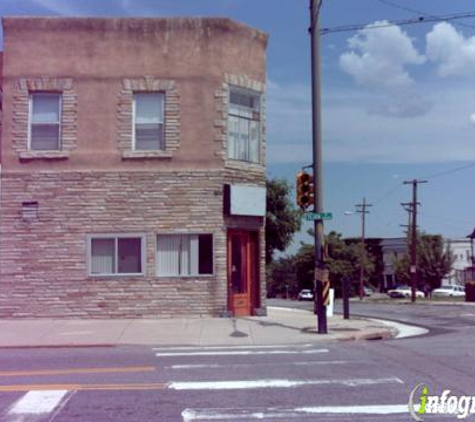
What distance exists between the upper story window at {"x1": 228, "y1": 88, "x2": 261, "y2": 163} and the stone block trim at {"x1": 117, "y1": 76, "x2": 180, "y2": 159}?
5.01 ft

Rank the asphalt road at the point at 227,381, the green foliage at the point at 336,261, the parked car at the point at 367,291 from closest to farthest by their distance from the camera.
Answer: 1. the asphalt road at the point at 227,381
2. the green foliage at the point at 336,261
3. the parked car at the point at 367,291

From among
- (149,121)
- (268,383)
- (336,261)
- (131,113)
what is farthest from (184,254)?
(336,261)

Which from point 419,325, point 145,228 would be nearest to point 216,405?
Answer: point 145,228

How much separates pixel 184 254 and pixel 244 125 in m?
4.04

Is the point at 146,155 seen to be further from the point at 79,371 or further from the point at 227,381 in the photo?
the point at 227,381

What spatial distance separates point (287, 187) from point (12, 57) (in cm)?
1284

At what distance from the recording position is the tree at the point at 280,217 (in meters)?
27.8

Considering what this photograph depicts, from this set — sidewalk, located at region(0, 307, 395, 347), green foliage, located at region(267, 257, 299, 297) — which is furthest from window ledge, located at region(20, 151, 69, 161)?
green foliage, located at region(267, 257, 299, 297)

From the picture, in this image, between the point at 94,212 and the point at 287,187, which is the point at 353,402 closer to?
the point at 94,212

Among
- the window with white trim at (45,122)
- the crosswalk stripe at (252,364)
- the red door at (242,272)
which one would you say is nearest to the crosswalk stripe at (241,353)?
the crosswalk stripe at (252,364)

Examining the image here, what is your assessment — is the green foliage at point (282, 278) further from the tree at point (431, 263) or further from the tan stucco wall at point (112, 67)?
the tan stucco wall at point (112, 67)

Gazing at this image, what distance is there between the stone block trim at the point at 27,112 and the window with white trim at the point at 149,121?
162 centimetres

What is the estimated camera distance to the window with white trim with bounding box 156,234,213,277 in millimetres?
18562

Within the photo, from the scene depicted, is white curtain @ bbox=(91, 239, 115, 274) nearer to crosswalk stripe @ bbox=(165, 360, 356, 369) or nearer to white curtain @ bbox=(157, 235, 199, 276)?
white curtain @ bbox=(157, 235, 199, 276)
